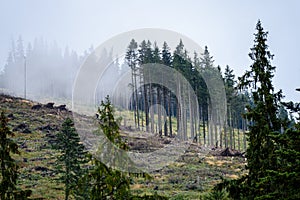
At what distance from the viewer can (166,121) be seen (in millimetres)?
64000

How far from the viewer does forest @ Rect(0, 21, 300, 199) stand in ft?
33.3

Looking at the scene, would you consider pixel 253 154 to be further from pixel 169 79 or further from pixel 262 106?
pixel 169 79

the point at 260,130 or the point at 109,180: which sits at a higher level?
the point at 260,130

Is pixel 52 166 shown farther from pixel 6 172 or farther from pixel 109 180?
pixel 109 180

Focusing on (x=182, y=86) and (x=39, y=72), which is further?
(x=39, y=72)

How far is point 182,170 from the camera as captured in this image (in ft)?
130

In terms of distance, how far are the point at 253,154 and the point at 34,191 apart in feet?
67.8

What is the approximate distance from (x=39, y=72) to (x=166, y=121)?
9184 cm

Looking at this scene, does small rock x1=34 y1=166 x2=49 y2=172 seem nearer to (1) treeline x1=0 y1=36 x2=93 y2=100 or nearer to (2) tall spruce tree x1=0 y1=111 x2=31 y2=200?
(2) tall spruce tree x1=0 y1=111 x2=31 y2=200

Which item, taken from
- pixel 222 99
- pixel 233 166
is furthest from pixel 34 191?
pixel 222 99

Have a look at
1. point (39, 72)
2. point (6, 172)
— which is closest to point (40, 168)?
point (6, 172)

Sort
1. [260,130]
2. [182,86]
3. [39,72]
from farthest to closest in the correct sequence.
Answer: [39,72]
[182,86]
[260,130]

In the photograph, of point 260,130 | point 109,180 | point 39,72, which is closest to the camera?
point 109,180

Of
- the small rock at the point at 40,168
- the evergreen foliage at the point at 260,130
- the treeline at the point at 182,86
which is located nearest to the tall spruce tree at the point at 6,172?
the evergreen foliage at the point at 260,130
